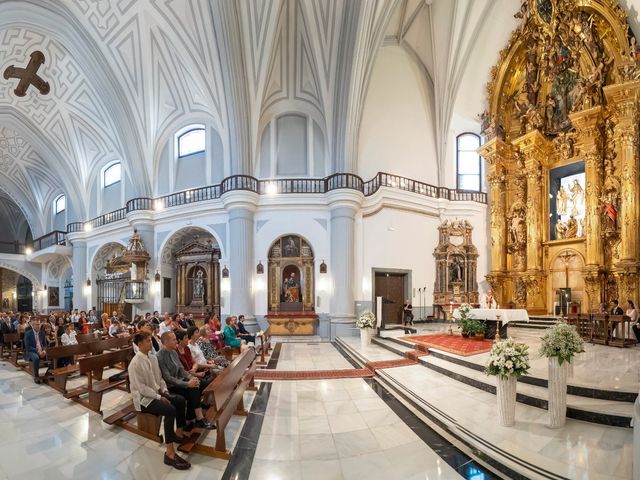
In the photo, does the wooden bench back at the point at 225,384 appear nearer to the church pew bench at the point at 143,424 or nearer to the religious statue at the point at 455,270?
the church pew bench at the point at 143,424

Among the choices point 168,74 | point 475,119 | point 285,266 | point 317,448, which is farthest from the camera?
point 475,119

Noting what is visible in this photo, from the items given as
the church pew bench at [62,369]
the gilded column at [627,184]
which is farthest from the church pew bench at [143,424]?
the gilded column at [627,184]

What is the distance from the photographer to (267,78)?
1302cm

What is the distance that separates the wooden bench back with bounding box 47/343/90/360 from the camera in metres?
5.78

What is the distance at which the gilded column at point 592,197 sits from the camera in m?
12.0

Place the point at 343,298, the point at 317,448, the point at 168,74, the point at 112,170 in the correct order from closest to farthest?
the point at 317,448, the point at 343,298, the point at 168,74, the point at 112,170

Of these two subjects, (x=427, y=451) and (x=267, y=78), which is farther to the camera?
(x=267, y=78)

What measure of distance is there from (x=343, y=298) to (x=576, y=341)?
8566 millimetres

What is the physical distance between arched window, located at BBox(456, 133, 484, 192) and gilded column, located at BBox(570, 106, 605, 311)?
4.32m

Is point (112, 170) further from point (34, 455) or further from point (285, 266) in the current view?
point (34, 455)

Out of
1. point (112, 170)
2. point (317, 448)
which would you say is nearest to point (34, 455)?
point (317, 448)

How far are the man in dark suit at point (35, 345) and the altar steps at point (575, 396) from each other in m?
7.67

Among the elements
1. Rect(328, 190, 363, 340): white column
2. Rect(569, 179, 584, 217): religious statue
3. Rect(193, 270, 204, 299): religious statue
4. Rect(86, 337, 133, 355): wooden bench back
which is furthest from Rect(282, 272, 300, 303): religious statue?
Rect(569, 179, 584, 217): religious statue

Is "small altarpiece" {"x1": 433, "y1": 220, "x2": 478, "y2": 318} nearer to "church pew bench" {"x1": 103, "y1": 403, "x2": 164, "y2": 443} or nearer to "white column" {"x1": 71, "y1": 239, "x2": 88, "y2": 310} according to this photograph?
"church pew bench" {"x1": 103, "y1": 403, "x2": 164, "y2": 443}
